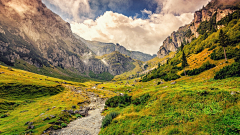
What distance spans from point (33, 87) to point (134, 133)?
8430cm

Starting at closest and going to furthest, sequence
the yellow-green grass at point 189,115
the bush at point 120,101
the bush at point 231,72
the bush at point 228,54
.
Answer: the yellow-green grass at point 189,115 < the bush at point 231,72 < the bush at point 120,101 < the bush at point 228,54

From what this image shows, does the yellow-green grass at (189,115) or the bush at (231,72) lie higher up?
the bush at (231,72)

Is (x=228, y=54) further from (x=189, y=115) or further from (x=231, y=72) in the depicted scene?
(x=189, y=115)

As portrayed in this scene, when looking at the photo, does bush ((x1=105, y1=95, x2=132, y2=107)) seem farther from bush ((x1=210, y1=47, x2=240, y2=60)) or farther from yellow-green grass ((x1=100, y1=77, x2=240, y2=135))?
bush ((x1=210, y1=47, x2=240, y2=60))

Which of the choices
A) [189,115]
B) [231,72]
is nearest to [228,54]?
[231,72]

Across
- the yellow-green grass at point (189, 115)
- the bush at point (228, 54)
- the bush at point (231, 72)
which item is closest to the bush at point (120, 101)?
the yellow-green grass at point (189, 115)

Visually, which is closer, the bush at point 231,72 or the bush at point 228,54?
the bush at point 231,72

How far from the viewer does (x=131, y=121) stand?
65.2 ft

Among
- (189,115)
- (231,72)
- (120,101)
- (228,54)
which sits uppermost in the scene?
(228,54)

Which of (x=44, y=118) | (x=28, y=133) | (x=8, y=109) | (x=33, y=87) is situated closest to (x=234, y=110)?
(x=28, y=133)

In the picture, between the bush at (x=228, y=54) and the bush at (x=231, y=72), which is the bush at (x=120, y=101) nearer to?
the bush at (x=231, y=72)

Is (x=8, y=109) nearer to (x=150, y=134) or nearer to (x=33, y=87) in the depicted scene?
(x=33, y=87)

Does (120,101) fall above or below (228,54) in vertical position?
below

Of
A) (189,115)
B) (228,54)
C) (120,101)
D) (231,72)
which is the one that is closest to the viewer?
(189,115)
